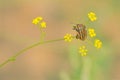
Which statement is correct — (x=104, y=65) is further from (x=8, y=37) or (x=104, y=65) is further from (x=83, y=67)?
(x=8, y=37)

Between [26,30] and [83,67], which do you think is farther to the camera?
[26,30]

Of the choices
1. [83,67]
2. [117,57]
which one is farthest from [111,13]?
[83,67]

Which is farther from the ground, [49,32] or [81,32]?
[81,32]

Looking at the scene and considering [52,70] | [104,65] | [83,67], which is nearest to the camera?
[83,67]

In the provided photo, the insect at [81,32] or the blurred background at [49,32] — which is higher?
the insect at [81,32]

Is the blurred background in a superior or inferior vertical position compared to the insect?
inferior

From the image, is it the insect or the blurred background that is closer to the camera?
the insect

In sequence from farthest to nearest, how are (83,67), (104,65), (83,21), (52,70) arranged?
(83,21)
(52,70)
(104,65)
(83,67)

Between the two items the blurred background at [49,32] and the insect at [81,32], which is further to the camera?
the blurred background at [49,32]
